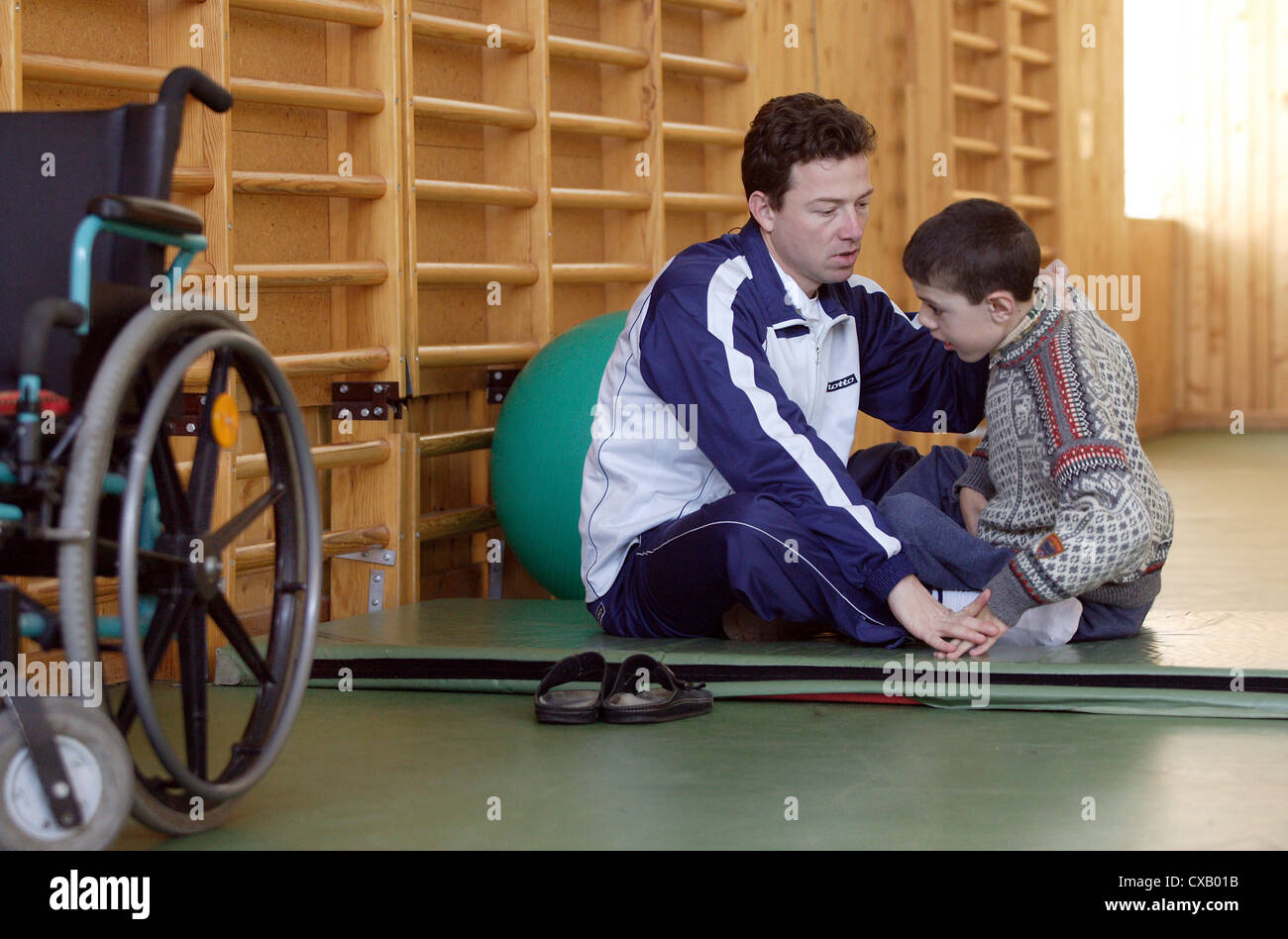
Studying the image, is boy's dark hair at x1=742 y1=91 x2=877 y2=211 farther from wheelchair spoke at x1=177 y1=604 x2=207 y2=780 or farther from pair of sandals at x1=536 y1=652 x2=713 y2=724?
wheelchair spoke at x1=177 y1=604 x2=207 y2=780

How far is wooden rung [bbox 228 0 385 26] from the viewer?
3.05 meters

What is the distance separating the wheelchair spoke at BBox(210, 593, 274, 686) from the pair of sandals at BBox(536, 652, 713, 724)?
0.55m

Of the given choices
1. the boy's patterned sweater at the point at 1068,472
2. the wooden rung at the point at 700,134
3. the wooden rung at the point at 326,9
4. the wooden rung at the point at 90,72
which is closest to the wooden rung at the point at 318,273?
the wooden rung at the point at 90,72

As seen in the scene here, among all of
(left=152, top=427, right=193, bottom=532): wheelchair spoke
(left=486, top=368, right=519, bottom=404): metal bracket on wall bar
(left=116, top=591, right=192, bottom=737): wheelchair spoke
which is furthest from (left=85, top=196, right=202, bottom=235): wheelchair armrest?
(left=486, top=368, right=519, bottom=404): metal bracket on wall bar

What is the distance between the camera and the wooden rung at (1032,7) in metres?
7.02

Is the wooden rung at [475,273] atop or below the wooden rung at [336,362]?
atop

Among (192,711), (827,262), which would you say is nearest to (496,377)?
(827,262)

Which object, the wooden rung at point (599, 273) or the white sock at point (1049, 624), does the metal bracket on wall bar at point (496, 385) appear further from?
the white sock at point (1049, 624)

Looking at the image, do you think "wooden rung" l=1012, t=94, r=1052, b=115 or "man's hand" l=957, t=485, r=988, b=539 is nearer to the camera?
"man's hand" l=957, t=485, r=988, b=539

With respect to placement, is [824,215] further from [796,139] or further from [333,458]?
[333,458]

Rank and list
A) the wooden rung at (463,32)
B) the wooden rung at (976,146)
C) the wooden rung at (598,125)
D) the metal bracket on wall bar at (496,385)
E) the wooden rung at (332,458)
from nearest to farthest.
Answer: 1. the wooden rung at (332,458)
2. the wooden rung at (463,32)
3. the metal bracket on wall bar at (496,385)
4. the wooden rung at (598,125)
5. the wooden rung at (976,146)

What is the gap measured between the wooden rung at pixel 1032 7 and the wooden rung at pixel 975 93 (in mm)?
501

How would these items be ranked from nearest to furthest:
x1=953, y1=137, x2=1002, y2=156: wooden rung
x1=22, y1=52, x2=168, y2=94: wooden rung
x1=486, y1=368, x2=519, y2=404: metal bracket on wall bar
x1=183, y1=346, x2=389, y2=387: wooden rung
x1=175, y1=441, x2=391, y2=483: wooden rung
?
x1=22, y1=52, x2=168, y2=94: wooden rung → x1=175, y1=441, x2=391, y2=483: wooden rung → x1=183, y1=346, x2=389, y2=387: wooden rung → x1=486, y1=368, x2=519, y2=404: metal bracket on wall bar → x1=953, y1=137, x2=1002, y2=156: wooden rung

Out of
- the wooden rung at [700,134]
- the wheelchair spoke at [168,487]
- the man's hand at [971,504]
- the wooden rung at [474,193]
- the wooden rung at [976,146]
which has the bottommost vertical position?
the man's hand at [971,504]
